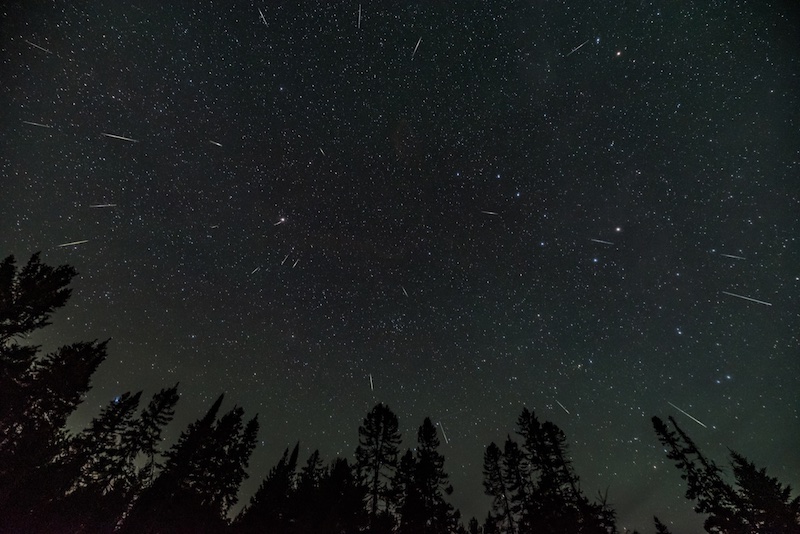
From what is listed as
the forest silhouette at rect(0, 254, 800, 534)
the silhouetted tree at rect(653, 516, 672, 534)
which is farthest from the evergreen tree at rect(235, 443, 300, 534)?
the silhouetted tree at rect(653, 516, 672, 534)

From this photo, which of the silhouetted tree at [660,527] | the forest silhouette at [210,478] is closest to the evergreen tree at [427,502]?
the forest silhouette at [210,478]

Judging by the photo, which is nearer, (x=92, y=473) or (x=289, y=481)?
(x=92, y=473)

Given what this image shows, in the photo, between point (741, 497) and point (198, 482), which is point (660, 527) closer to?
point (741, 497)

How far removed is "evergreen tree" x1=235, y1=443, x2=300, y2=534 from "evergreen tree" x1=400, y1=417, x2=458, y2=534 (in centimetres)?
1070

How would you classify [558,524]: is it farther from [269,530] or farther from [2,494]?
[2,494]

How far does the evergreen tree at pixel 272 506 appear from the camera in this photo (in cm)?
3091

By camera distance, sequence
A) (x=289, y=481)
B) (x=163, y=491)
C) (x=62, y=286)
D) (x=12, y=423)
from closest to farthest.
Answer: (x=12, y=423), (x=62, y=286), (x=163, y=491), (x=289, y=481)

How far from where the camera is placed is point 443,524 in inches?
1174

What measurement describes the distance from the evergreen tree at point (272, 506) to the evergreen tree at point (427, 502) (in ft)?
35.1

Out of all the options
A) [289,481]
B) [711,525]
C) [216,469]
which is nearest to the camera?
[711,525]

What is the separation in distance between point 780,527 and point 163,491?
160 ft

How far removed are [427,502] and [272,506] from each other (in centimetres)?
1496

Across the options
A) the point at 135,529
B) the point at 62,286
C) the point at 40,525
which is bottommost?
the point at 40,525

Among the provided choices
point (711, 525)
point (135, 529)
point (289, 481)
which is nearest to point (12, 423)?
point (135, 529)
